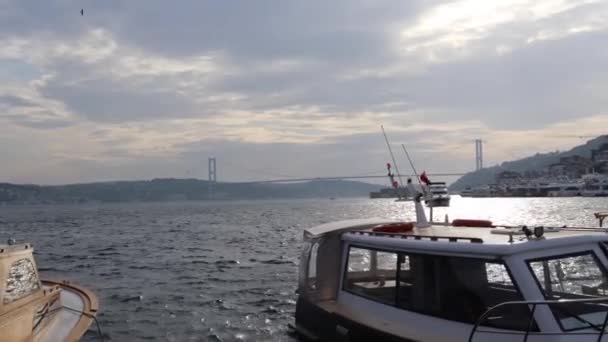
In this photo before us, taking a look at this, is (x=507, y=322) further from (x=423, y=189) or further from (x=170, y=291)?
(x=170, y=291)

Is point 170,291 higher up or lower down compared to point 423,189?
lower down

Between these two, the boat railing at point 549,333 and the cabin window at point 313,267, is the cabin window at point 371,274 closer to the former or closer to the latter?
the cabin window at point 313,267

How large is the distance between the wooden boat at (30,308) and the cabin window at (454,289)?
5797 millimetres

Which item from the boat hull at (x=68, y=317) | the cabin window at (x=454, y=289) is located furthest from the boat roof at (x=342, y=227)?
the boat hull at (x=68, y=317)

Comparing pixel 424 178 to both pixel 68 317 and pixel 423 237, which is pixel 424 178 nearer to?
pixel 423 237

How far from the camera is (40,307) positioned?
453 inches

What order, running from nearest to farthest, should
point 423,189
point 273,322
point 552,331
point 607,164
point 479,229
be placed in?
point 552,331 → point 479,229 → point 423,189 → point 273,322 → point 607,164

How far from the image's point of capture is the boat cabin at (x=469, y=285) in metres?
7.57

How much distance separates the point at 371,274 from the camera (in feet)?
36.0

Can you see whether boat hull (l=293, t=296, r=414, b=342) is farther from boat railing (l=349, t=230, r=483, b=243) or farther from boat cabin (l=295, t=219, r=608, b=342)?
boat railing (l=349, t=230, r=483, b=243)

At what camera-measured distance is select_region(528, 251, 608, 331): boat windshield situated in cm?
748

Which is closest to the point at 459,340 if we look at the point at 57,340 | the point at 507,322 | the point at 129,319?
the point at 507,322

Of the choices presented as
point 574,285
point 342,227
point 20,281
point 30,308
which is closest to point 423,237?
point 574,285

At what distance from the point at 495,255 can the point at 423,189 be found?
14.2 feet
